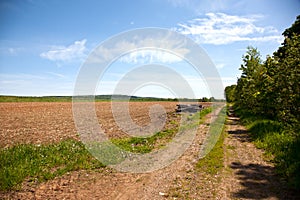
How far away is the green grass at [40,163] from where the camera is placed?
7.13 m

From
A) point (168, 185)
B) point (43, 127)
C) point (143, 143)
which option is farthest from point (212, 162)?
point (43, 127)

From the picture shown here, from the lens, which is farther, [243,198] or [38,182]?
[38,182]

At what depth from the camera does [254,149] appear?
11430 millimetres

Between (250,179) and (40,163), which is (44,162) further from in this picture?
(250,179)

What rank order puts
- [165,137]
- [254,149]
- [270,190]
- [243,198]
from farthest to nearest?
[165,137] < [254,149] < [270,190] < [243,198]

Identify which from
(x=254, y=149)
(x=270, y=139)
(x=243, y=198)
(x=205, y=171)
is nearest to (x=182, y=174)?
(x=205, y=171)

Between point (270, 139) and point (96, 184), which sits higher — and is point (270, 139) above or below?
above

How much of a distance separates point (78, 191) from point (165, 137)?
8.53 m

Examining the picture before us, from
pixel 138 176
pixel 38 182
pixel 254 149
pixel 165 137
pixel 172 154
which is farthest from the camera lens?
pixel 165 137

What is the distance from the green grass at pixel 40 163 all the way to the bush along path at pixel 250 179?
4.72 meters

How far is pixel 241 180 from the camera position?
286 inches

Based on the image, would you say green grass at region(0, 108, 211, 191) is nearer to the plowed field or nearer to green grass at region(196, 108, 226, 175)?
green grass at region(196, 108, 226, 175)

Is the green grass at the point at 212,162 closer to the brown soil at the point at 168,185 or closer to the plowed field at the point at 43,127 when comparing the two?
the brown soil at the point at 168,185

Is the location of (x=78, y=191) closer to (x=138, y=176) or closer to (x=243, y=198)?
(x=138, y=176)
